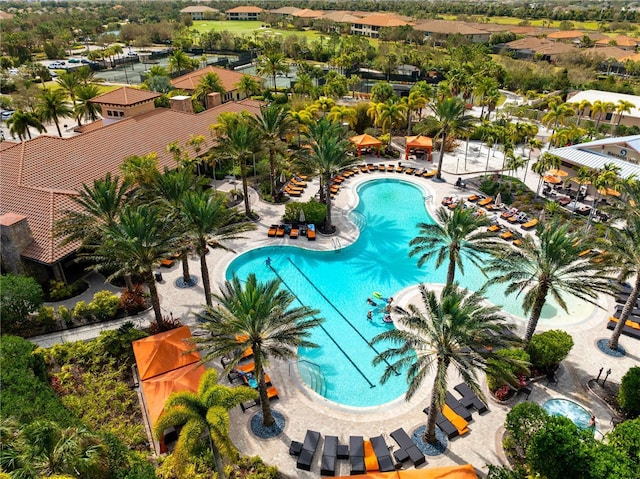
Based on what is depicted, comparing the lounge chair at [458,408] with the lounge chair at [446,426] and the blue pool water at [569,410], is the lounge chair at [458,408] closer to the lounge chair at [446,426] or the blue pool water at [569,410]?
the lounge chair at [446,426]

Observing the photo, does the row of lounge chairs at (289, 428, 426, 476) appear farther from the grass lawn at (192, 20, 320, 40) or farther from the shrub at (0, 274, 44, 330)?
the grass lawn at (192, 20, 320, 40)

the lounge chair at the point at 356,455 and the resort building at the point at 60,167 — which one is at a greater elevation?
the resort building at the point at 60,167

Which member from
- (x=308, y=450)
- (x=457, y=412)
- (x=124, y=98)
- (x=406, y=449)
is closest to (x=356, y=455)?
(x=308, y=450)

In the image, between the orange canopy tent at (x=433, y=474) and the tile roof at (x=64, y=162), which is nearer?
the orange canopy tent at (x=433, y=474)

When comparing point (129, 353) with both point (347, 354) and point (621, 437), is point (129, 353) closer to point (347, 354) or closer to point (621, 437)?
point (347, 354)

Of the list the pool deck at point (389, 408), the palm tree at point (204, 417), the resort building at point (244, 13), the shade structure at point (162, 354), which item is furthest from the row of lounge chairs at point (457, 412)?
the resort building at point (244, 13)

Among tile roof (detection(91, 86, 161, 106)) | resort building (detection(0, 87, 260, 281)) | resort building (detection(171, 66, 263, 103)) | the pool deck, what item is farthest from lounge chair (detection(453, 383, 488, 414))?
resort building (detection(171, 66, 263, 103))

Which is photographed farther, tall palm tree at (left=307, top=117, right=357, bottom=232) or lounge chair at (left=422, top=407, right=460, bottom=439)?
tall palm tree at (left=307, top=117, right=357, bottom=232)
